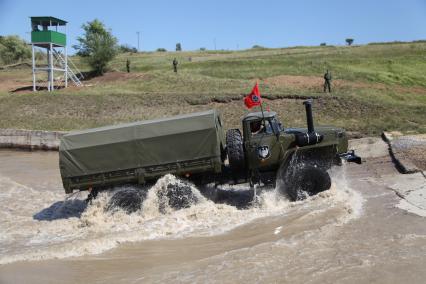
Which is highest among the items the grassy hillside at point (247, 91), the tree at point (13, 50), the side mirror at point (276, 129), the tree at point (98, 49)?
the tree at point (13, 50)

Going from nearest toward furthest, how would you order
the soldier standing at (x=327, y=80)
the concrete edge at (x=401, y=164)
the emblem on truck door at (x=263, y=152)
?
the emblem on truck door at (x=263, y=152) → the concrete edge at (x=401, y=164) → the soldier standing at (x=327, y=80)

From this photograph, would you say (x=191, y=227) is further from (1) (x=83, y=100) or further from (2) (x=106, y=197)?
(1) (x=83, y=100)

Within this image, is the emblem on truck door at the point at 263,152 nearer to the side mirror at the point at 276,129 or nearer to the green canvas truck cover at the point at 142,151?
the side mirror at the point at 276,129

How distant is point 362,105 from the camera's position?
82.3 feet

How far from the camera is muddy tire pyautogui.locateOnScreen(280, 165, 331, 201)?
11125mm

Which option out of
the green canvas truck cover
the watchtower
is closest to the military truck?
the green canvas truck cover

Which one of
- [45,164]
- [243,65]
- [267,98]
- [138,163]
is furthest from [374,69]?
[138,163]

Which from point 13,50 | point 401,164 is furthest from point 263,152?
point 13,50

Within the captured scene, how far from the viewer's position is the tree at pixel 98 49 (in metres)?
45.5

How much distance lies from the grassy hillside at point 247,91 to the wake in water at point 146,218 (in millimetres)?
10340

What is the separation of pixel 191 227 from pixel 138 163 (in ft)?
6.04

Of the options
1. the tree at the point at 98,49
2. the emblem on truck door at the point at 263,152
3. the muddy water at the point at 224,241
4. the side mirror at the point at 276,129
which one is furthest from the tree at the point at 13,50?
the emblem on truck door at the point at 263,152

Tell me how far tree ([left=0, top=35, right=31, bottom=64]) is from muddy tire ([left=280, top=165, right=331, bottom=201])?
69.9 metres

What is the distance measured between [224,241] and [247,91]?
21.7 meters
